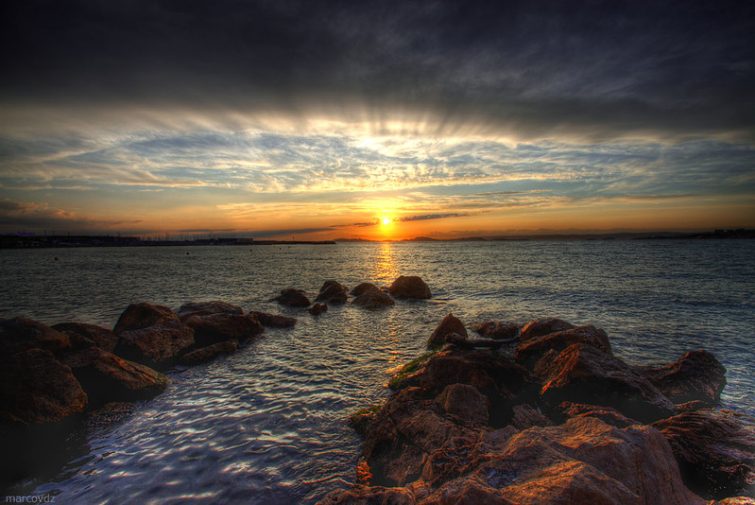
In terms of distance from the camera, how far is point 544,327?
50.4 ft

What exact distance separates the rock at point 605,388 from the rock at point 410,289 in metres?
21.6

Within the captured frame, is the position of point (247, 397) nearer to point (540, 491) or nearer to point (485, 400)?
point (485, 400)

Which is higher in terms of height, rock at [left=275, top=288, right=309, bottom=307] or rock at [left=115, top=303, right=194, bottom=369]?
rock at [left=115, top=303, right=194, bottom=369]

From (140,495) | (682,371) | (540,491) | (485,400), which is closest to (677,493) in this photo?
(540,491)

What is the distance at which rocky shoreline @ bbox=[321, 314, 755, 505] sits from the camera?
4473 millimetres

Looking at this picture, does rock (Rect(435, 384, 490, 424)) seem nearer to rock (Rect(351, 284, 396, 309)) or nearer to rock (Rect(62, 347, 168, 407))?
rock (Rect(62, 347, 168, 407))

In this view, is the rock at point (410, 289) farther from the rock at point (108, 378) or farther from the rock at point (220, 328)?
the rock at point (108, 378)

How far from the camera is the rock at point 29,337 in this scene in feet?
35.5

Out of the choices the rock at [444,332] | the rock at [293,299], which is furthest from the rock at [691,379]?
the rock at [293,299]

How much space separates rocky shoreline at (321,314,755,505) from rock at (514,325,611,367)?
44mm

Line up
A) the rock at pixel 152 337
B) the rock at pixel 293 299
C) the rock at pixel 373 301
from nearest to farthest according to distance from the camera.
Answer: the rock at pixel 152 337 < the rock at pixel 373 301 < the rock at pixel 293 299

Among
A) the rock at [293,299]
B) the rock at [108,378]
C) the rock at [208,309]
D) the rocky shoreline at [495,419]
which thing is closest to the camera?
the rocky shoreline at [495,419]

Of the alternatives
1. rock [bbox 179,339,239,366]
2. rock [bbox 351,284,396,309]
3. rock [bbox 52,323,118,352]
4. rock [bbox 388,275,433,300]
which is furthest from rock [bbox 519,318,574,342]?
rock [bbox 52,323,118,352]

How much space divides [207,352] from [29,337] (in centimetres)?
564
